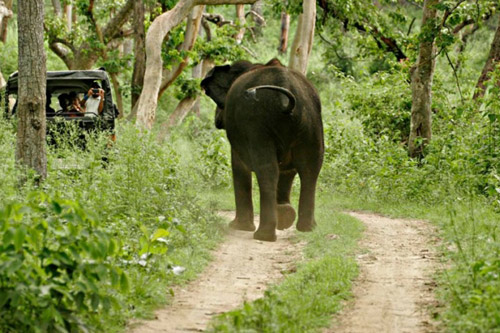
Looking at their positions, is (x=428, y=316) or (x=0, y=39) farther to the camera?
(x=0, y=39)

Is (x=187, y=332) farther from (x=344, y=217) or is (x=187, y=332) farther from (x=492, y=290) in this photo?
(x=344, y=217)

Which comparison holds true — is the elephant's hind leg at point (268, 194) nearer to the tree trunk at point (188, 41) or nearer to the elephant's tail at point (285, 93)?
the elephant's tail at point (285, 93)

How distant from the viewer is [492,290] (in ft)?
18.6

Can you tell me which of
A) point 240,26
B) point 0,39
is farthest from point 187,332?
point 0,39

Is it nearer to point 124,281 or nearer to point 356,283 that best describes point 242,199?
point 356,283

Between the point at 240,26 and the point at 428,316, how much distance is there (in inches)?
713

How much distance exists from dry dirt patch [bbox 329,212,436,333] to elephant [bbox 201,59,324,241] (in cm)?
106

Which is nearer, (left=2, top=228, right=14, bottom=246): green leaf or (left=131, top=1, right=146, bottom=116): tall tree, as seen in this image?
(left=2, top=228, right=14, bottom=246): green leaf

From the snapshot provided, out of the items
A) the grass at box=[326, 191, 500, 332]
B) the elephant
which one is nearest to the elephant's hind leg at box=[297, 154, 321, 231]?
the elephant

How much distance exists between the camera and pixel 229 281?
773 centimetres

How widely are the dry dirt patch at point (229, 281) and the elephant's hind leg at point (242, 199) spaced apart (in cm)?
19

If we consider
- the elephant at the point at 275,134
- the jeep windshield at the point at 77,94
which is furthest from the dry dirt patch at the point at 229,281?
the jeep windshield at the point at 77,94

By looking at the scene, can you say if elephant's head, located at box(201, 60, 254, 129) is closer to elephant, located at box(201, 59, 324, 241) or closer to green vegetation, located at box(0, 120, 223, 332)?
elephant, located at box(201, 59, 324, 241)

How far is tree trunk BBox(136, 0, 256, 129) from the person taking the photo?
643 inches
